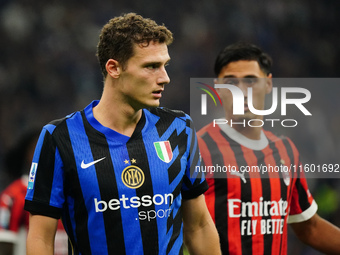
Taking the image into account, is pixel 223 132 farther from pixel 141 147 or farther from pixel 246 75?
pixel 141 147

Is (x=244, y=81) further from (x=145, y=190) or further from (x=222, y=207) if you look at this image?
(x=145, y=190)

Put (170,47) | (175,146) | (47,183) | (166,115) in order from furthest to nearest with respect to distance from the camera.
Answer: (170,47) → (166,115) → (175,146) → (47,183)

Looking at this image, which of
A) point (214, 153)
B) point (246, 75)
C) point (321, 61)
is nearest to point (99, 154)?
point (214, 153)

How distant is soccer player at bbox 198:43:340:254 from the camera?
3.19m

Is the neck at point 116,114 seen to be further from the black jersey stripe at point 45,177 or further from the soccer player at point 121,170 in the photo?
the black jersey stripe at point 45,177

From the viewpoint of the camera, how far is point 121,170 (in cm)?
261

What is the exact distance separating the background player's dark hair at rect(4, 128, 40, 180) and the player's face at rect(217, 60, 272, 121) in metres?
1.75

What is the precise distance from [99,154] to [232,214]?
937 mm

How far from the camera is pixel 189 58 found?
361 inches

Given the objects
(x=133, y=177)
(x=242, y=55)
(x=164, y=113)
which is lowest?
(x=133, y=177)

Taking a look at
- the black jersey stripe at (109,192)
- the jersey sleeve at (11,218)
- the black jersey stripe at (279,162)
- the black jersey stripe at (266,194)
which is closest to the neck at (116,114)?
the black jersey stripe at (109,192)

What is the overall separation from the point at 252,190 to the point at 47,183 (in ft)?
4.11

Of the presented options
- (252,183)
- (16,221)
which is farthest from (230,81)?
(16,221)

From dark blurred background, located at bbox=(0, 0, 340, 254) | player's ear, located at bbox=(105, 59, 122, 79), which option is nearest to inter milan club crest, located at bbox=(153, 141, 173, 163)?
player's ear, located at bbox=(105, 59, 122, 79)
